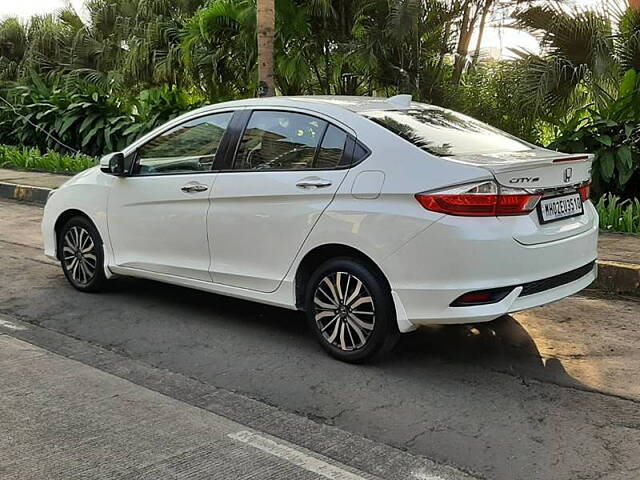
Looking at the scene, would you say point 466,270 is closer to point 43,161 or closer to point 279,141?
point 279,141

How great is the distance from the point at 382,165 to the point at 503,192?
0.72 metres

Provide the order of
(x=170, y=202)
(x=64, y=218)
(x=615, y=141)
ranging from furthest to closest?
1. (x=615, y=141)
2. (x=64, y=218)
3. (x=170, y=202)

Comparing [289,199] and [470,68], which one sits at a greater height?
[470,68]

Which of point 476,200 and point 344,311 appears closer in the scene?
point 476,200

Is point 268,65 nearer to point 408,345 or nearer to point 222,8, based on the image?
point 222,8

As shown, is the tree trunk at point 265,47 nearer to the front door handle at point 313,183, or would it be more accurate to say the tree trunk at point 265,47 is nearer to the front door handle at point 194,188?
the front door handle at point 194,188

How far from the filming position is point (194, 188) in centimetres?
530

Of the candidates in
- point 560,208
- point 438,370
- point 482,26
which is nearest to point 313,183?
point 438,370

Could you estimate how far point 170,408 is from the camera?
402 cm

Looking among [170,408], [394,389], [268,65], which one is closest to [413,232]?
[394,389]

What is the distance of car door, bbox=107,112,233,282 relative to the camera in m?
5.32

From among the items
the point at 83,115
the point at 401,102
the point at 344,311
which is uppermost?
the point at 401,102

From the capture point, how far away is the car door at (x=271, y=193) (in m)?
4.69

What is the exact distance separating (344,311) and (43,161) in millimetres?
11425
